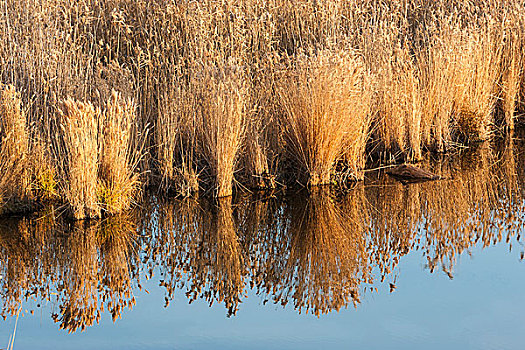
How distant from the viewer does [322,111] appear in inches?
287

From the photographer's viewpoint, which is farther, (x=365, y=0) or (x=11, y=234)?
(x=365, y=0)

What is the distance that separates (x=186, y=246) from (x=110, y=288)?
0.90 meters

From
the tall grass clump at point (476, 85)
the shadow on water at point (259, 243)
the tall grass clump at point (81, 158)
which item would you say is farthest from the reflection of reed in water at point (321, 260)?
the tall grass clump at point (476, 85)

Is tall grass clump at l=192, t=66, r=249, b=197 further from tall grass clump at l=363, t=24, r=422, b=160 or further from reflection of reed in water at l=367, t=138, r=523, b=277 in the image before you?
tall grass clump at l=363, t=24, r=422, b=160

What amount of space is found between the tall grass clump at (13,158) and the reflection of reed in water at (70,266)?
0.27m

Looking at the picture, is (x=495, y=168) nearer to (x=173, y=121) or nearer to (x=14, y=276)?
(x=173, y=121)

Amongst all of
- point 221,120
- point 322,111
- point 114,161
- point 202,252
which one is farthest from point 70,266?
point 322,111

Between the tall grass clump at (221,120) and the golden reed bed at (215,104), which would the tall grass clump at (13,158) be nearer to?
the golden reed bed at (215,104)

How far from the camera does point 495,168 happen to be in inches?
316

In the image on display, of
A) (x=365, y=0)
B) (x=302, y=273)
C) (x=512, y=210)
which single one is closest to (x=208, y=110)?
(x=302, y=273)

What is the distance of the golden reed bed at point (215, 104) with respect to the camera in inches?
265

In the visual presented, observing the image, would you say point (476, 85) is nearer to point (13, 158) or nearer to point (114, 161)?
point (114, 161)

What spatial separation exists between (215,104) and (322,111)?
3.37ft

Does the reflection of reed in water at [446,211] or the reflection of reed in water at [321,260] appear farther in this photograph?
the reflection of reed in water at [446,211]
